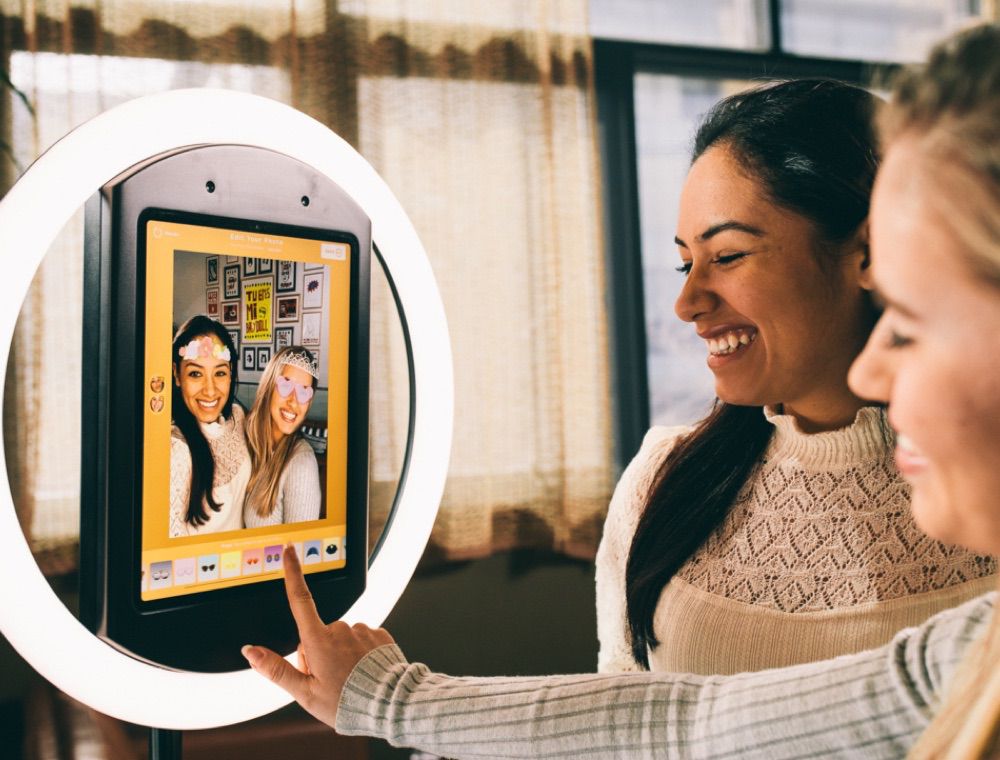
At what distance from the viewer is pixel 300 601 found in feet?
2.31

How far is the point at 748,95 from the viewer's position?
99 centimetres

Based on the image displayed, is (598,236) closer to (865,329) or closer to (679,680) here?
(865,329)

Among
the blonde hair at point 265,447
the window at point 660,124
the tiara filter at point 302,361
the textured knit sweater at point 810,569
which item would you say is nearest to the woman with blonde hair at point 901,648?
the blonde hair at point 265,447

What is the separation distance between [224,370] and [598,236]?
74.8 inches

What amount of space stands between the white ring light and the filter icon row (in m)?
0.06

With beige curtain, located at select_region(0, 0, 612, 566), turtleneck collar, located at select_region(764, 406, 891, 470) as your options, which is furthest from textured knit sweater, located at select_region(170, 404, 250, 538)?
beige curtain, located at select_region(0, 0, 612, 566)

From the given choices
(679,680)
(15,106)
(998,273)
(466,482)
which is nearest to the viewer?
(998,273)

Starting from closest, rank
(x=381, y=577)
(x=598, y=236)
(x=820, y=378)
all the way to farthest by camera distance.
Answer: (x=381, y=577) < (x=820, y=378) < (x=598, y=236)

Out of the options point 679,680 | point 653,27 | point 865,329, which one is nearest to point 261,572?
point 679,680

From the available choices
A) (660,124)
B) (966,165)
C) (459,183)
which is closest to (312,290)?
(966,165)

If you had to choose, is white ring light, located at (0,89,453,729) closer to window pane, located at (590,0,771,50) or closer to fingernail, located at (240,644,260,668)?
fingernail, located at (240,644,260,668)

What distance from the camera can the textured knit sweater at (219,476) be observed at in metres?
0.65

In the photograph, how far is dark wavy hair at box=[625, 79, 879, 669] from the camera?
922mm

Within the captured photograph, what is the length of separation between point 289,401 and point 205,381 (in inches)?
3.1
